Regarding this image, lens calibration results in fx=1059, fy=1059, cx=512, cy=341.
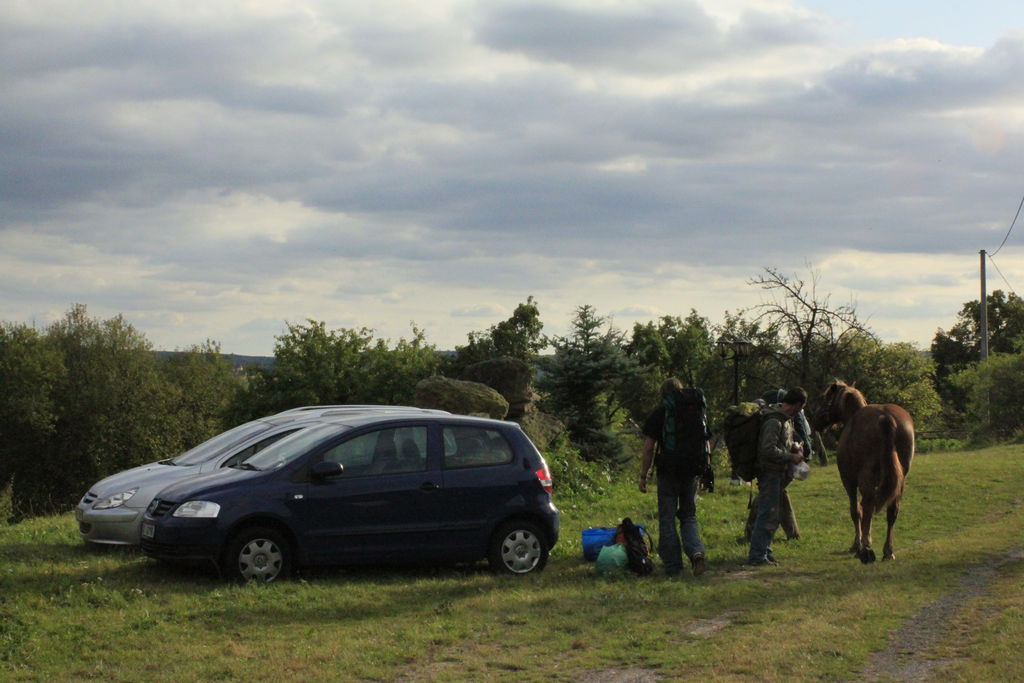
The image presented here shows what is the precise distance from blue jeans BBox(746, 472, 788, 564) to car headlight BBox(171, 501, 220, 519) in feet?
19.0

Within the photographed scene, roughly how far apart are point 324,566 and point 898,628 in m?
5.64

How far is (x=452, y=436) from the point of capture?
37.2 ft

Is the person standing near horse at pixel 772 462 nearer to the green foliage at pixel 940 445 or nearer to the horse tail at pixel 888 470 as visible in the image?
the horse tail at pixel 888 470

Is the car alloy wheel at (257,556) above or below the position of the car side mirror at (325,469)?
below

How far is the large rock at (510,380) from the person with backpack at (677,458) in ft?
45.8

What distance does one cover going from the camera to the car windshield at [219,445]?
13828mm

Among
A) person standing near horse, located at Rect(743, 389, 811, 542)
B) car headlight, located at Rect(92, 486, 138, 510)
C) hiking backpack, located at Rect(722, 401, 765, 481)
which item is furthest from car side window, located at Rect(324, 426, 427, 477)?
person standing near horse, located at Rect(743, 389, 811, 542)

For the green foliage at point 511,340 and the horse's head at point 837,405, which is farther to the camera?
the green foliage at point 511,340

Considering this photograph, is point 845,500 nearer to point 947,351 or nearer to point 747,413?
point 747,413

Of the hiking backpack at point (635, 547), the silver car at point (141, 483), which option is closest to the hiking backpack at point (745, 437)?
the hiking backpack at point (635, 547)

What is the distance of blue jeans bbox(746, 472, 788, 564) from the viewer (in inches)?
460

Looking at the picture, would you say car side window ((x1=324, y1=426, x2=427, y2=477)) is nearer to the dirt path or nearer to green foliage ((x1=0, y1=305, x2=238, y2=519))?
the dirt path

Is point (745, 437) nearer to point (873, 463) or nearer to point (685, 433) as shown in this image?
point (685, 433)

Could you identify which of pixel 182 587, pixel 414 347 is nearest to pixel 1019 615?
pixel 182 587
